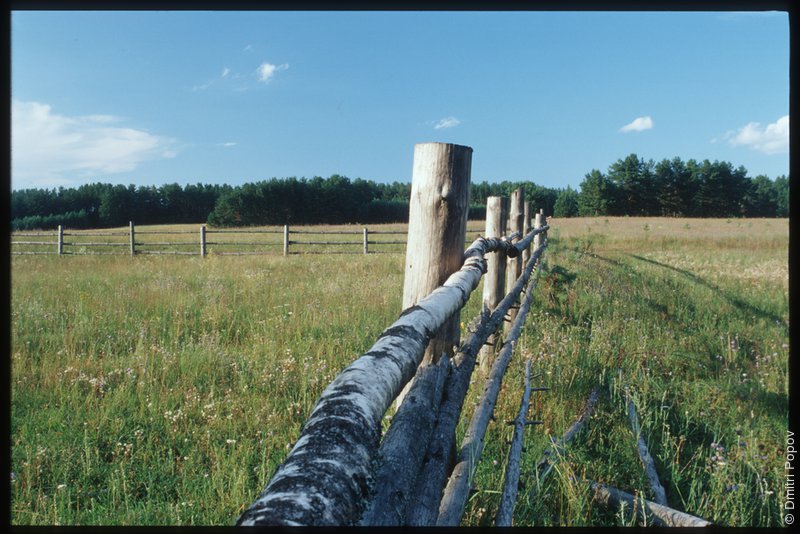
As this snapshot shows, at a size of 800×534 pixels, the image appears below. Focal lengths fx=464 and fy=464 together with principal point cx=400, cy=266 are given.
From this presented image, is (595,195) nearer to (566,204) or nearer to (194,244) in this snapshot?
(566,204)

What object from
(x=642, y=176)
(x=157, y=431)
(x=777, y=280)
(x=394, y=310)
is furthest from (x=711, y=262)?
(x=642, y=176)

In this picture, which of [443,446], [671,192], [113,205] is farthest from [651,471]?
[671,192]

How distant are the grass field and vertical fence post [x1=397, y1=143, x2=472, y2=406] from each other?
3.02 ft

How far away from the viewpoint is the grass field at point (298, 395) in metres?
2.39

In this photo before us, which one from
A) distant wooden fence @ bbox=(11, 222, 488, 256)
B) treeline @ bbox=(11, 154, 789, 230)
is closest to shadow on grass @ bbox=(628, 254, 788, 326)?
distant wooden fence @ bbox=(11, 222, 488, 256)

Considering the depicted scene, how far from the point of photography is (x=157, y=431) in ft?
9.89

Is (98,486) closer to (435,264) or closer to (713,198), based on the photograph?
(435,264)

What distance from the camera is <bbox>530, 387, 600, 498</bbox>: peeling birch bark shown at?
226 cm

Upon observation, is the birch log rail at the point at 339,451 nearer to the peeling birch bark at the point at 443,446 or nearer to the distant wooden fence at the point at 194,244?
the peeling birch bark at the point at 443,446

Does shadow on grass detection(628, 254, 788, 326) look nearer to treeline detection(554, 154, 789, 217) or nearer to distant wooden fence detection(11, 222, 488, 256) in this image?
distant wooden fence detection(11, 222, 488, 256)

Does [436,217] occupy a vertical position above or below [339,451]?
above

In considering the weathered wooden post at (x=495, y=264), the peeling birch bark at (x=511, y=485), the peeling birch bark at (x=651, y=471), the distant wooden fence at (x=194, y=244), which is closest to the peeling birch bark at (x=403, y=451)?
the peeling birch bark at (x=511, y=485)

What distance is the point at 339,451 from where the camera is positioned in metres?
0.76

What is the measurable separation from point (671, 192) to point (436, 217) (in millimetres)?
73982
